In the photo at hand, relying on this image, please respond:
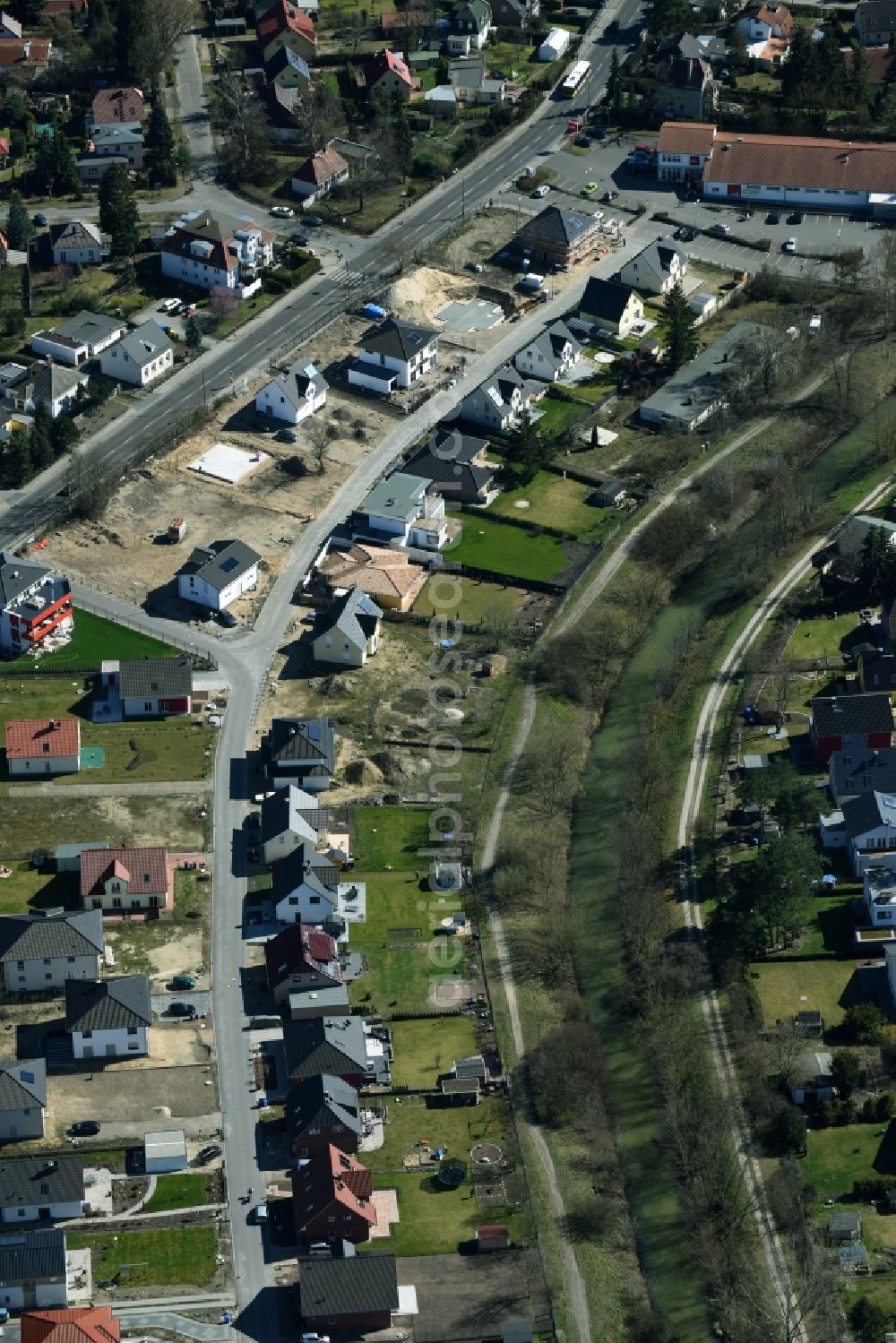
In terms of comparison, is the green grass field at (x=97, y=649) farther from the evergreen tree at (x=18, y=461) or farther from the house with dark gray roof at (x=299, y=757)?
the evergreen tree at (x=18, y=461)

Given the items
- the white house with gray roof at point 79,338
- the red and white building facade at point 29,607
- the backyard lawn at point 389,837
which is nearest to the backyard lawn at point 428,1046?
the backyard lawn at point 389,837

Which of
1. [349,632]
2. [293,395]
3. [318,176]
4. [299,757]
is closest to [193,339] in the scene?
[293,395]

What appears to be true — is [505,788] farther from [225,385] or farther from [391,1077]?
[225,385]

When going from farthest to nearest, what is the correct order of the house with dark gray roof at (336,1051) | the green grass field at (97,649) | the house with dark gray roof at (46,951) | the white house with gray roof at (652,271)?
the white house with gray roof at (652,271) → the green grass field at (97,649) → the house with dark gray roof at (46,951) → the house with dark gray roof at (336,1051)

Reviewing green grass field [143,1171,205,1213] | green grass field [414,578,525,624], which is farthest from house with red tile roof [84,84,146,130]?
green grass field [143,1171,205,1213]

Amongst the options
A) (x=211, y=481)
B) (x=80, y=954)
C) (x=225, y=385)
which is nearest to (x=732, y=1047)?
(x=80, y=954)

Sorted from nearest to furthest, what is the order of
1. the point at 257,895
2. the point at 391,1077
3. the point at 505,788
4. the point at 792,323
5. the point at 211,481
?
the point at 391,1077 → the point at 257,895 → the point at 505,788 → the point at 211,481 → the point at 792,323
